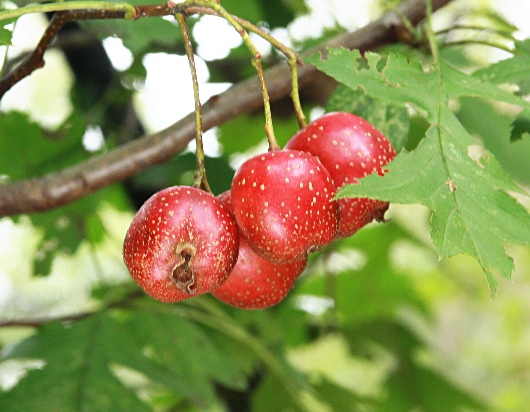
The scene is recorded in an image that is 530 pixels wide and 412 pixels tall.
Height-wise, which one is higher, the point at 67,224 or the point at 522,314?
the point at 67,224

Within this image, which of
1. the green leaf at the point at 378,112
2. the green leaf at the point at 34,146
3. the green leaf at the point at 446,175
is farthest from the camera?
the green leaf at the point at 34,146

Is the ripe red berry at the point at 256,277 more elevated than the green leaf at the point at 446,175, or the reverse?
the green leaf at the point at 446,175

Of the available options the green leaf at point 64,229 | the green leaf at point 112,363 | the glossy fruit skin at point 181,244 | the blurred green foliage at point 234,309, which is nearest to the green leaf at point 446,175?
the blurred green foliage at point 234,309

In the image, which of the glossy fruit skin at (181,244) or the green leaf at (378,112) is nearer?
the glossy fruit skin at (181,244)

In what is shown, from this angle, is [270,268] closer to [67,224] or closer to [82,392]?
[82,392]

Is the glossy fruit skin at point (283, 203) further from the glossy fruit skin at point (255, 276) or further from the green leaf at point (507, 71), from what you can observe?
the green leaf at point (507, 71)

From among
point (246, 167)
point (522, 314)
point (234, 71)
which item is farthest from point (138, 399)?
point (522, 314)

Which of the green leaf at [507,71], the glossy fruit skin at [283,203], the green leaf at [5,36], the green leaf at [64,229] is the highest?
the green leaf at [5,36]
